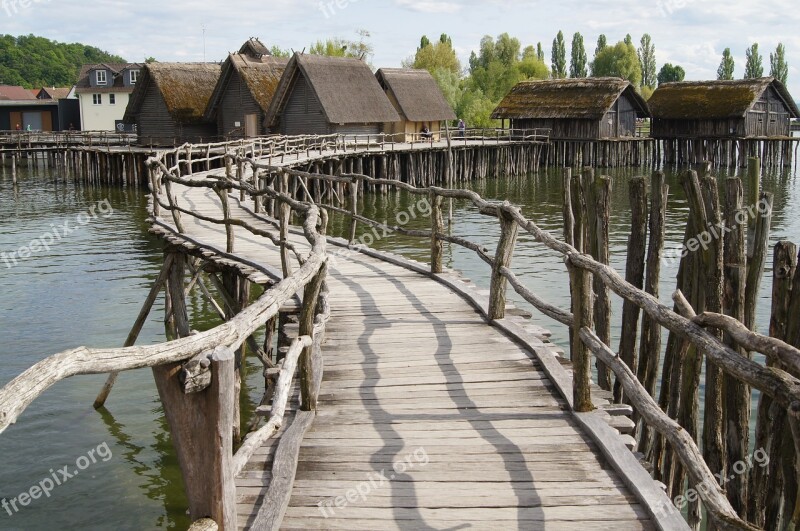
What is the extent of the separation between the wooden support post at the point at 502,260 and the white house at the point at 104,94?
61.9m

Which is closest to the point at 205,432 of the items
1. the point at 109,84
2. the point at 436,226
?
the point at 436,226

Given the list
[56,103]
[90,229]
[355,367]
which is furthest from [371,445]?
[56,103]

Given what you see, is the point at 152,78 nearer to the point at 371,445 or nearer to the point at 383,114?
the point at 383,114

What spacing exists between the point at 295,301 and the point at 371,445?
3.31 meters

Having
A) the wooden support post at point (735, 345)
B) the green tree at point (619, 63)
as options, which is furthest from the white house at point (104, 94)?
the wooden support post at point (735, 345)

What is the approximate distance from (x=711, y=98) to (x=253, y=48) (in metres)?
25.0

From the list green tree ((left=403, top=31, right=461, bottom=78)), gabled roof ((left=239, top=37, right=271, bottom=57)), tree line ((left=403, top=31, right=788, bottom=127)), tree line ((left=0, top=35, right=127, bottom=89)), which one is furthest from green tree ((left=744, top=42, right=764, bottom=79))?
tree line ((left=0, top=35, right=127, bottom=89))

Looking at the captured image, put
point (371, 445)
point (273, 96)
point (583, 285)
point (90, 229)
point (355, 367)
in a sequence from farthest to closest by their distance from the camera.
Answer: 1. point (273, 96)
2. point (90, 229)
3. point (355, 367)
4. point (583, 285)
5. point (371, 445)

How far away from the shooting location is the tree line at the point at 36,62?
109 m

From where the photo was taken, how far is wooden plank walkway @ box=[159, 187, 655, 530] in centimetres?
405

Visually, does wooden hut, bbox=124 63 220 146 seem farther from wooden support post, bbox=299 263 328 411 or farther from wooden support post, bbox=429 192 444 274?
wooden support post, bbox=299 263 328 411

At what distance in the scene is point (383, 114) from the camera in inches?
1660

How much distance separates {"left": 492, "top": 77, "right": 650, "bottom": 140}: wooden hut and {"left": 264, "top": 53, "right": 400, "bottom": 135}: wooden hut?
10.6 meters

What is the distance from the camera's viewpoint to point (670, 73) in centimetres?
10131
